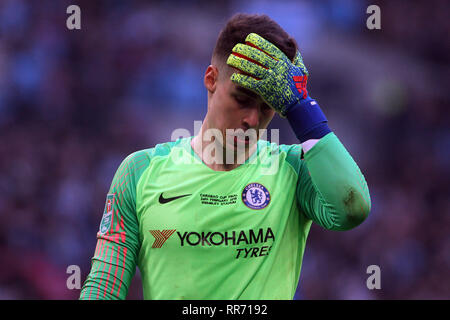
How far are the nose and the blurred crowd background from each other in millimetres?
4411

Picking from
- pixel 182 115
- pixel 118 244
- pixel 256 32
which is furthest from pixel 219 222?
pixel 182 115

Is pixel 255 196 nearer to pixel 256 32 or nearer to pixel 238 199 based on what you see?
pixel 238 199

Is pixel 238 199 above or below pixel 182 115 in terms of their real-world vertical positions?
below

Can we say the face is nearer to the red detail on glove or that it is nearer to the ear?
the ear

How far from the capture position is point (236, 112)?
8.63 ft

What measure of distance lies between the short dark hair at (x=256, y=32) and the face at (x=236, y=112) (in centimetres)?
13

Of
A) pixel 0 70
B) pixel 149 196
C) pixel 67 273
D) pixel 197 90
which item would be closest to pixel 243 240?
pixel 149 196

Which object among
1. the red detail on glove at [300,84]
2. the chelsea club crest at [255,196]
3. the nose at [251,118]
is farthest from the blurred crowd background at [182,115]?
the red detail on glove at [300,84]

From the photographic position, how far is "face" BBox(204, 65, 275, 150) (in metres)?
2.60

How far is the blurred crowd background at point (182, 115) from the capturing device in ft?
22.4

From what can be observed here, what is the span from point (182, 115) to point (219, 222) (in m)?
4.98

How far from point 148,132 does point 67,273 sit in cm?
201

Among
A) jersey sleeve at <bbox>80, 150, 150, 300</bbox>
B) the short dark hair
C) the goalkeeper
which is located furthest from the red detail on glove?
Answer: jersey sleeve at <bbox>80, 150, 150, 300</bbox>
